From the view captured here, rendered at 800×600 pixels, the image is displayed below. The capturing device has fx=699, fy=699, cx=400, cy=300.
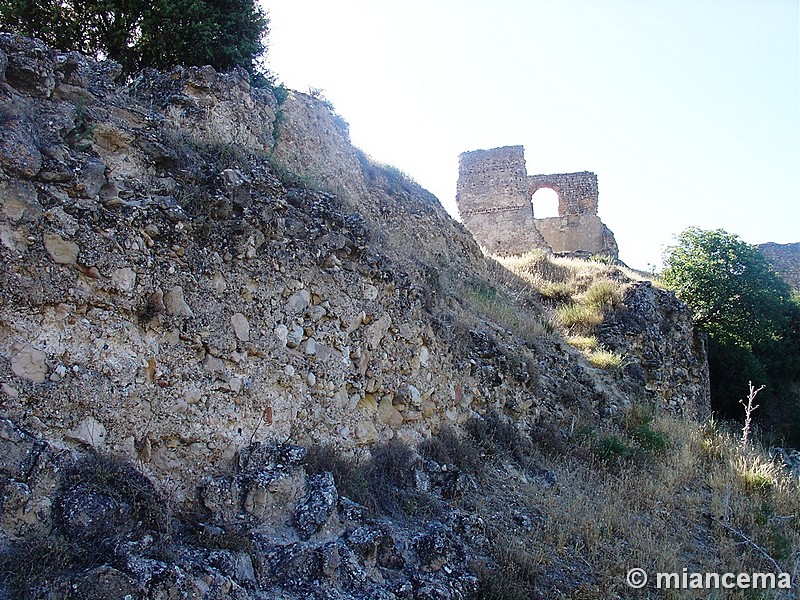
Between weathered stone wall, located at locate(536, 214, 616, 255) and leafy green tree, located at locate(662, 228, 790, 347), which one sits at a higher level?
weathered stone wall, located at locate(536, 214, 616, 255)

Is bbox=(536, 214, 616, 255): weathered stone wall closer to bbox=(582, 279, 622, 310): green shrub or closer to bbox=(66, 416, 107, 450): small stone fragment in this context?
bbox=(582, 279, 622, 310): green shrub

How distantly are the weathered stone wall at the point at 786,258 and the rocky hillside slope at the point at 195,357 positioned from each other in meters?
23.8

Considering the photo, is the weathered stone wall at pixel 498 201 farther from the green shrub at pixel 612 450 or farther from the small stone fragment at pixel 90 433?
the small stone fragment at pixel 90 433

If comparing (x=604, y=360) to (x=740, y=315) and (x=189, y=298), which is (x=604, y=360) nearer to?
(x=189, y=298)

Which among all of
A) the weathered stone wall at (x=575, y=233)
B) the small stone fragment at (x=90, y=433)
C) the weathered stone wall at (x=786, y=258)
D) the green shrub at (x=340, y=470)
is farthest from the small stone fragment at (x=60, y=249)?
the weathered stone wall at (x=786, y=258)

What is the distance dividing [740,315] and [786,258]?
41.2 ft

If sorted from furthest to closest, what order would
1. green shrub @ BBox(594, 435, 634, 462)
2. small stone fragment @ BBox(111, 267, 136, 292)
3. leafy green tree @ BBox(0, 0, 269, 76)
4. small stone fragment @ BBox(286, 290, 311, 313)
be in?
leafy green tree @ BBox(0, 0, 269, 76)
green shrub @ BBox(594, 435, 634, 462)
small stone fragment @ BBox(286, 290, 311, 313)
small stone fragment @ BBox(111, 267, 136, 292)

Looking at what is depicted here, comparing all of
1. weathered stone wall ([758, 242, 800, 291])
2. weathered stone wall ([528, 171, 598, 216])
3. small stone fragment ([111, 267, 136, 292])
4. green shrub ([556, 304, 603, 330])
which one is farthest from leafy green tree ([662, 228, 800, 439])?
small stone fragment ([111, 267, 136, 292])

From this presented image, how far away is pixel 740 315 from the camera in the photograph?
17.2 metres

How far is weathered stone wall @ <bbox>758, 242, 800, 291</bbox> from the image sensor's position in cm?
2695

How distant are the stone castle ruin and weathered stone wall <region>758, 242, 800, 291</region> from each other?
8.75 metres

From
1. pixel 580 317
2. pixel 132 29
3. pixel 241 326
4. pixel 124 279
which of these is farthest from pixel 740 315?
pixel 124 279

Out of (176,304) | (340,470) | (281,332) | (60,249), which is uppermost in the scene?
(60,249)

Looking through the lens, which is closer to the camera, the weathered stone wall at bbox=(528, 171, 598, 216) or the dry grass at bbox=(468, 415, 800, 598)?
the dry grass at bbox=(468, 415, 800, 598)
